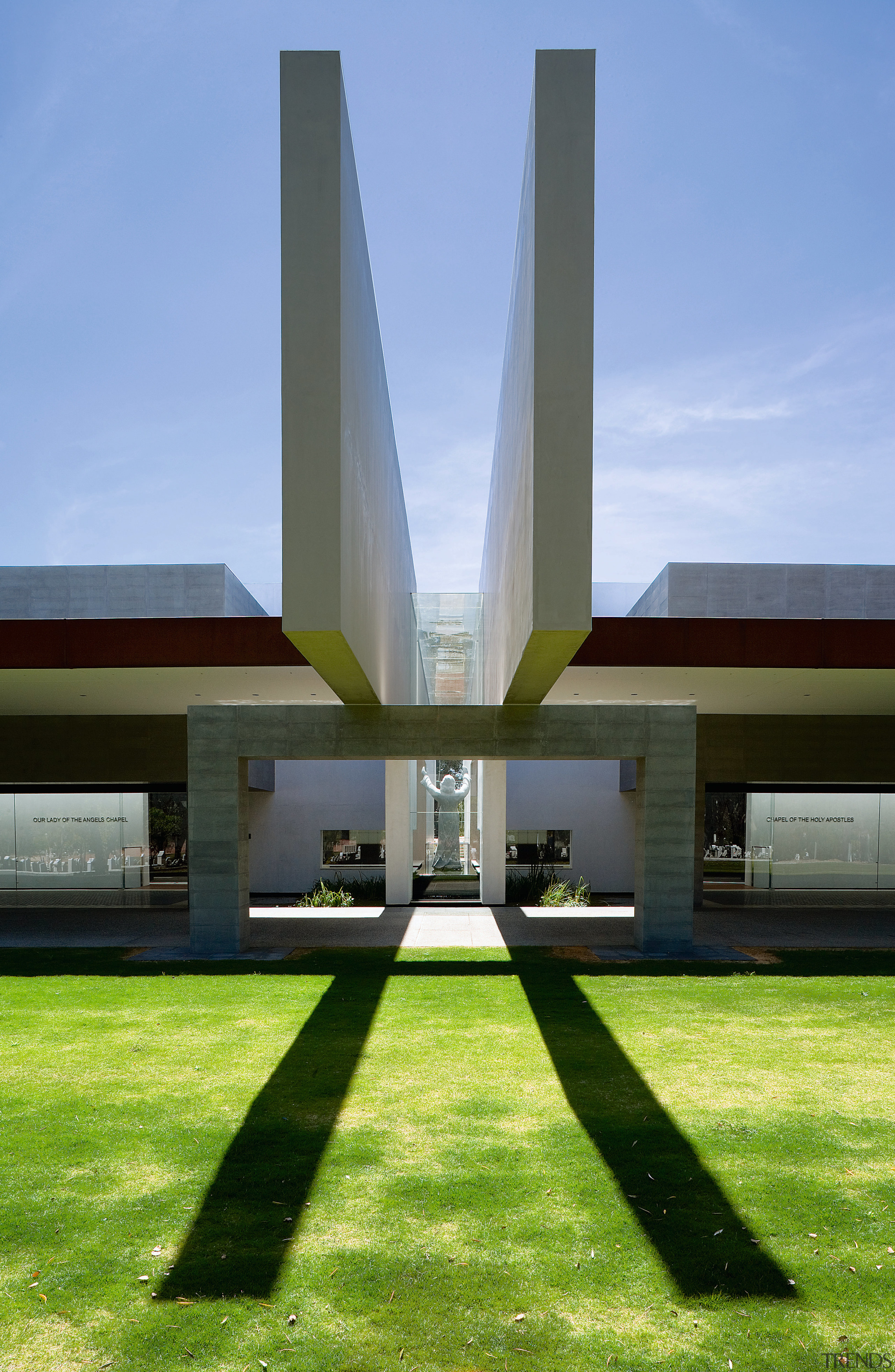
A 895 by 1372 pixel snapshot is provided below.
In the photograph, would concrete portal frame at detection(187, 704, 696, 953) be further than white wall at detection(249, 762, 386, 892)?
No

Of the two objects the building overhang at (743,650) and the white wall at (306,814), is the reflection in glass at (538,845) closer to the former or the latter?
the white wall at (306,814)

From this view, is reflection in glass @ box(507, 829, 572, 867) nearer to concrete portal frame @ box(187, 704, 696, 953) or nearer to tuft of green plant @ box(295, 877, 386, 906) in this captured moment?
tuft of green plant @ box(295, 877, 386, 906)

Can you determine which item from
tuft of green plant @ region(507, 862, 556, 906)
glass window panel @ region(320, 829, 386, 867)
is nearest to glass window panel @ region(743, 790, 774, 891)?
tuft of green plant @ region(507, 862, 556, 906)

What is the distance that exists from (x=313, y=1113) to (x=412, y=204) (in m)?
9.95

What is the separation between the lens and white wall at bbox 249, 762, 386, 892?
84.6 ft

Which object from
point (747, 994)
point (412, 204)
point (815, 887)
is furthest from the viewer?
point (815, 887)

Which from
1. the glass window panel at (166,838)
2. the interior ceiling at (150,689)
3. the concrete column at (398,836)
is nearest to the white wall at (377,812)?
the glass window panel at (166,838)

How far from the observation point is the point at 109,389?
1463cm

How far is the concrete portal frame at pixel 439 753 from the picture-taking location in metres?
14.7

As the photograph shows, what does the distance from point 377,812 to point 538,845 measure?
16.1 ft

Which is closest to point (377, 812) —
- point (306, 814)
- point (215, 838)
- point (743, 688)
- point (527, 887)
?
point (306, 814)

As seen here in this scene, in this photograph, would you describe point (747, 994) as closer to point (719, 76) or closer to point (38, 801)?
point (719, 76)

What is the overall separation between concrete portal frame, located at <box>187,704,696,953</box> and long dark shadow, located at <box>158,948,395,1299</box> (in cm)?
542

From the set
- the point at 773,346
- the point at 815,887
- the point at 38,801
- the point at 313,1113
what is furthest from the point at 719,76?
the point at 38,801
